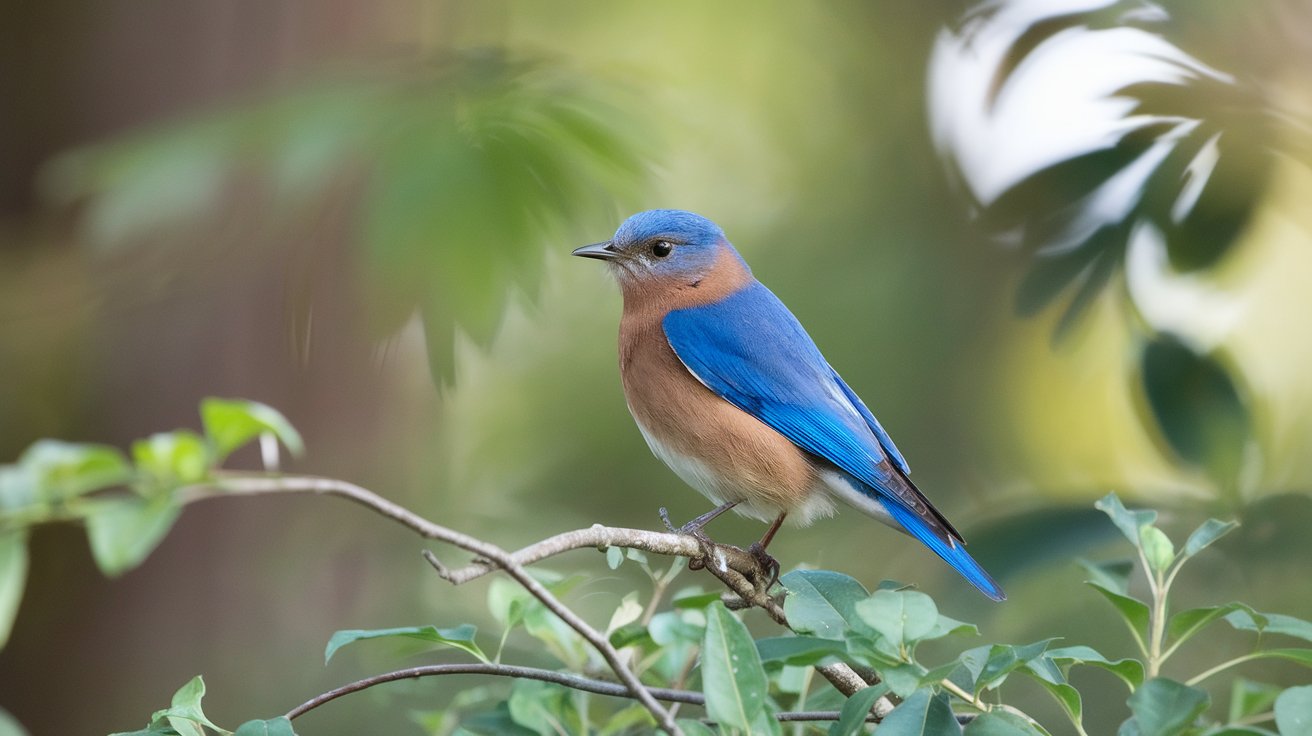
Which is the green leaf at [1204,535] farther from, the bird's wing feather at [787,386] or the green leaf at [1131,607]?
the bird's wing feather at [787,386]

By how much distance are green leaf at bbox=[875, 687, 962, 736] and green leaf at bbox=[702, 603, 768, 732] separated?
0.15 meters

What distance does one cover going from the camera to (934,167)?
5754 millimetres

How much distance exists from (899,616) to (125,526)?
3.70ft

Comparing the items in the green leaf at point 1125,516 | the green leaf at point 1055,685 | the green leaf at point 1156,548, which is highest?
the green leaf at point 1125,516

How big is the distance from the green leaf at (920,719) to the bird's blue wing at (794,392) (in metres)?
1.86

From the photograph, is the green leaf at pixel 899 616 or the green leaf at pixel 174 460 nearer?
→ the green leaf at pixel 899 616

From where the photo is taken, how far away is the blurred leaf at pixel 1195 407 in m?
3.58

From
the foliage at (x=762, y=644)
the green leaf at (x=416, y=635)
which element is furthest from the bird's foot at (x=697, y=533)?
the green leaf at (x=416, y=635)

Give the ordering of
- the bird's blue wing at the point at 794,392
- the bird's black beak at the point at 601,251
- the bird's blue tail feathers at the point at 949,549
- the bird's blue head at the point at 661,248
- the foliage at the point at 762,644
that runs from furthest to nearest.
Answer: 1. the bird's blue head at the point at 661,248
2. the bird's black beak at the point at 601,251
3. the bird's blue wing at the point at 794,392
4. the bird's blue tail feathers at the point at 949,549
5. the foliage at the point at 762,644

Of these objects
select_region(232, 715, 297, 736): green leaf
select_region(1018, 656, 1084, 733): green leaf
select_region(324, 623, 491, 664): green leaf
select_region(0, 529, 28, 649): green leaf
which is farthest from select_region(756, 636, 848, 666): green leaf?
select_region(0, 529, 28, 649): green leaf

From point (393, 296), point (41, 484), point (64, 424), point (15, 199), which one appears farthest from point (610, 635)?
point (15, 199)

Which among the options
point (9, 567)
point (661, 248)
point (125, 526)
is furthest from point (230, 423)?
point (661, 248)

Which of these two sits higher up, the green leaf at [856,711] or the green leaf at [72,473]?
the green leaf at [72,473]

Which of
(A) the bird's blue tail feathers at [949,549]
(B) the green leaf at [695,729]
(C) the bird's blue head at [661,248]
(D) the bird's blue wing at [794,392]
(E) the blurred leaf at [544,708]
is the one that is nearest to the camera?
(B) the green leaf at [695,729]
